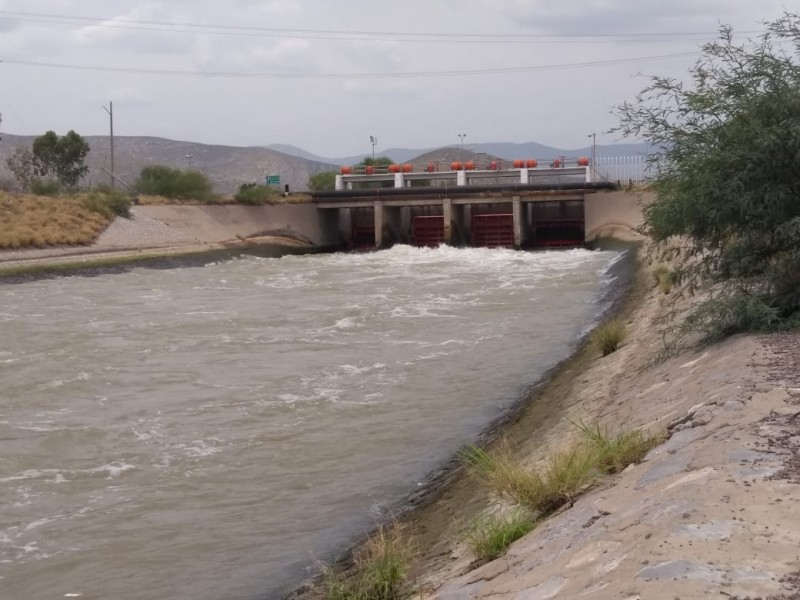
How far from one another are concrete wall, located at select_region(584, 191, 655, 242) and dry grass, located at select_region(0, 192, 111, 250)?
74.0ft

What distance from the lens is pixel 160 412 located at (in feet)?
40.3

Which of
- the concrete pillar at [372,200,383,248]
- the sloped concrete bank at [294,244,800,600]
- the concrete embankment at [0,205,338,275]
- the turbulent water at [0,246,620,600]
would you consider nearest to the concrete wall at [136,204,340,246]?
the concrete embankment at [0,205,338,275]

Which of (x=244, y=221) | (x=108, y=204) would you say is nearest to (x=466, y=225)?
(x=244, y=221)

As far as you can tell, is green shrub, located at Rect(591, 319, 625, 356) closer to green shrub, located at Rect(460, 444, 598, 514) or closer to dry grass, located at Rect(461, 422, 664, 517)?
dry grass, located at Rect(461, 422, 664, 517)

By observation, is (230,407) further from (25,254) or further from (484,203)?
(484,203)

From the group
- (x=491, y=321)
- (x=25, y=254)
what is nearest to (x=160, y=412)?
(x=491, y=321)

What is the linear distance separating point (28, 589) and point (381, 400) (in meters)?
6.23

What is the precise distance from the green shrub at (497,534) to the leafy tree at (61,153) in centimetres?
7055

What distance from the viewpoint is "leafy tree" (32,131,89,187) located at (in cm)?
7106

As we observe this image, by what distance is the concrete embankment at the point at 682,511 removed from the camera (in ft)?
12.3

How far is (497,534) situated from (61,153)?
7269cm

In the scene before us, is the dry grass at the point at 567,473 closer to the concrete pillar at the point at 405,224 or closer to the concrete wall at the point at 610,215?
the concrete wall at the point at 610,215

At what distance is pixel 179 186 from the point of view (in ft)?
167

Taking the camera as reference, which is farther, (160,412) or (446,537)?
(160,412)
